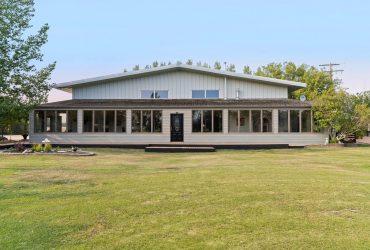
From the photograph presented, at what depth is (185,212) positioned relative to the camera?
18.0 feet

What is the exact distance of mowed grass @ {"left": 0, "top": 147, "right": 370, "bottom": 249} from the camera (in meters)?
4.31

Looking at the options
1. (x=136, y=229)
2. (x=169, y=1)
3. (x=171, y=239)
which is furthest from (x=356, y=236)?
(x=169, y=1)

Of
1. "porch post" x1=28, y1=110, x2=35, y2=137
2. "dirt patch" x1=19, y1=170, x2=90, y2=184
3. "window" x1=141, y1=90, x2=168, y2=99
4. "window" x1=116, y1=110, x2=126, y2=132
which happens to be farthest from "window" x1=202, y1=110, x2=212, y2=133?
"dirt patch" x1=19, y1=170, x2=90, y2=184

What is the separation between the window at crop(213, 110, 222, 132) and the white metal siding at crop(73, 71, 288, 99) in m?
2.77

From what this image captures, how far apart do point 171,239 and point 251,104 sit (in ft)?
63.2

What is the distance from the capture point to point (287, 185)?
298 inches

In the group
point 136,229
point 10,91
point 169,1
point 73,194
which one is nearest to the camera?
point 136,229

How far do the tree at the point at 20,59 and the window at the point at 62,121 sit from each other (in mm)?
1727

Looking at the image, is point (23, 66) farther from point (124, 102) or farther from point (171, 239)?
point (171, 239)

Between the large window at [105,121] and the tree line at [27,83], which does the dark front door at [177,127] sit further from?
the tree line at [27,83]

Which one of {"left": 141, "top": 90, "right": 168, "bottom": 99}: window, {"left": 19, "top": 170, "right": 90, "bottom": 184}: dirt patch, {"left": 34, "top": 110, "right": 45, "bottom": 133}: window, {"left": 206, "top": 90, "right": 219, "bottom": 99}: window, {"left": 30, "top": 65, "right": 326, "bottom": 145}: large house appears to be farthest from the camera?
{"left": 141, "top": 90, "right": 168, "bottom": 99}: window

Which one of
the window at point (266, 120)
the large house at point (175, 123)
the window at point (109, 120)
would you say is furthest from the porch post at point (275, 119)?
the window at point (109, 120)

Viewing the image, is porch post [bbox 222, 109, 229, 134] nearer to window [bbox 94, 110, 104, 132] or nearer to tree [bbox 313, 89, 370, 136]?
tree [bbox 313, 89, 370, 136]

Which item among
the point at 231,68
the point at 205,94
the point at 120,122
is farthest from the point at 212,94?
the point at 231,68
